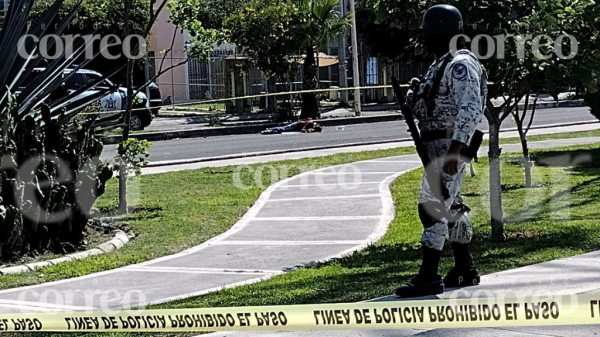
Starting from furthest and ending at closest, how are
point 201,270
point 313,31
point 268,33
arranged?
point 313,31 < point 268,33 < point 201,270

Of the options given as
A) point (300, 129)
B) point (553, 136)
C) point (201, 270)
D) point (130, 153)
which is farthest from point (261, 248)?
point (300, 129)

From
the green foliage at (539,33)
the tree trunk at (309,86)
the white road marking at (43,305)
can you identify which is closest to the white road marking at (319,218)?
the green foliage at (539,33)

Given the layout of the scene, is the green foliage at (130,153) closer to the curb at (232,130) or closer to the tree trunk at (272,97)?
the curb at (232,130)

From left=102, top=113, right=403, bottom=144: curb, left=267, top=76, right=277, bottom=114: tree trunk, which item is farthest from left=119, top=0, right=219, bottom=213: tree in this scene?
left=267, top=76, right=277, bottom=114: tree trunk

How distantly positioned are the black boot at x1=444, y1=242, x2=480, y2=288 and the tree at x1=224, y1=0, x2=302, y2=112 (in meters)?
23.2

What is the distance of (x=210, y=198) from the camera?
44.9 ft

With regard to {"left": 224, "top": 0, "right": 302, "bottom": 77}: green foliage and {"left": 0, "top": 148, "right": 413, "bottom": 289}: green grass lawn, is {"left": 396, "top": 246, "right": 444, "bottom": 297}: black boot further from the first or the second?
{"left": 224, "top": 0, "right": 302, "bottom": 77}: green foliage

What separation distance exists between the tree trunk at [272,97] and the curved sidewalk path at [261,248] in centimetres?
1681

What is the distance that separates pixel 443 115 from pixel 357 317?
1689 mm

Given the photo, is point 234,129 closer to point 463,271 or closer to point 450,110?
point 463,271

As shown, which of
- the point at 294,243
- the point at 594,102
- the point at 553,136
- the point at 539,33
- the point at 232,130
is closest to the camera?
the point at 539,33

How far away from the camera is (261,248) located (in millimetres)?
10062

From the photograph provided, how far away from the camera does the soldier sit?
6004 millimetres

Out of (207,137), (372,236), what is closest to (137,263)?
(372,236)
